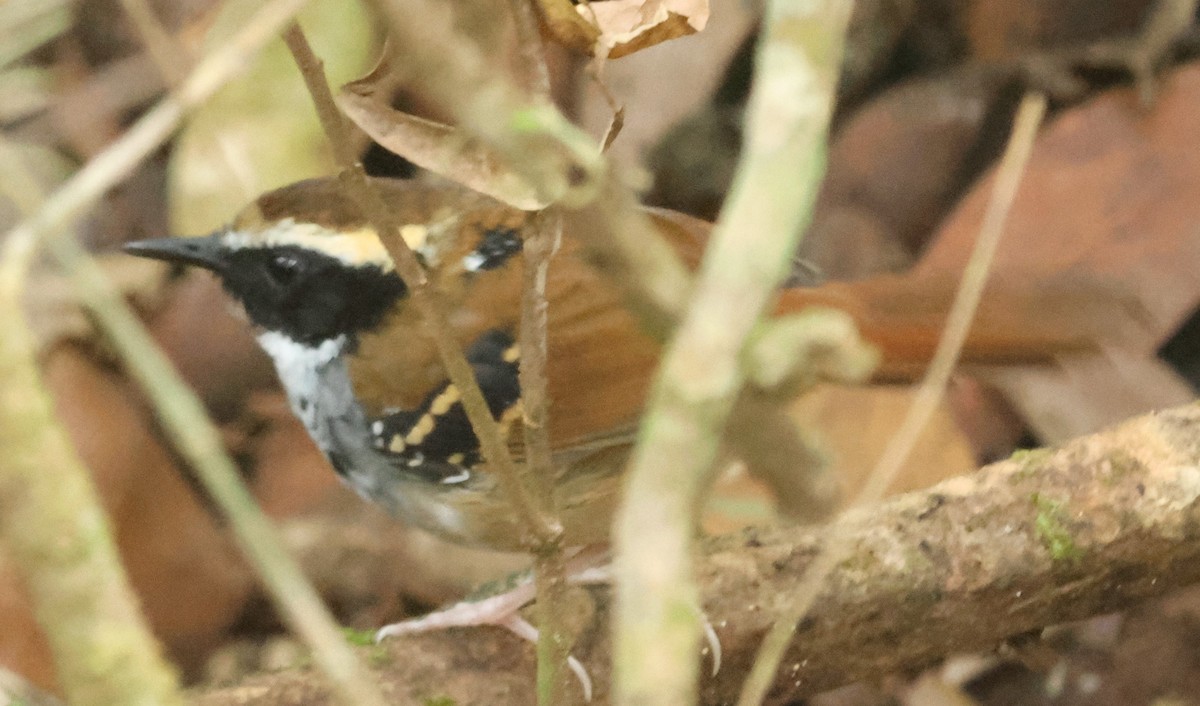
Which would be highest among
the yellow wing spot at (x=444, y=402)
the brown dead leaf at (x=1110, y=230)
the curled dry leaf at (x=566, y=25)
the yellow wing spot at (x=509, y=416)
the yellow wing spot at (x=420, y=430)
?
the curled dry leaf at (x=566, y=25)

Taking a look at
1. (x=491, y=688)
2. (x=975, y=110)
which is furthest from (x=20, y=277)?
(x=975, y=110)

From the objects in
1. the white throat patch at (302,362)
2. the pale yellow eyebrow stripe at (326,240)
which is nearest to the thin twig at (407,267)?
the pale yellow eyebrow stripe at (326,240)

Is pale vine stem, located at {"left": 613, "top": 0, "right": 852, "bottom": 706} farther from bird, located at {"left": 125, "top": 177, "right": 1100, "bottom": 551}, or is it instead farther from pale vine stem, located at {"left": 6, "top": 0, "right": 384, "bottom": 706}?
bird, located at {"left": 125, "top": 177, "right": 1100, "bottom": 551}

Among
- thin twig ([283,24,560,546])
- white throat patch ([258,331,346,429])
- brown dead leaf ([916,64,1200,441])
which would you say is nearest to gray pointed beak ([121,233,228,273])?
white throat patch ([258,331,346,429])

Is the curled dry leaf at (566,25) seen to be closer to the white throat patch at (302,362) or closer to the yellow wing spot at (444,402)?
the yellow wing spot at (444,402)

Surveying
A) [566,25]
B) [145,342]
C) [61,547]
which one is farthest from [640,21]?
[61,547]

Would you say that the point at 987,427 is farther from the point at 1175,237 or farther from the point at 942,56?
the point at 942,56

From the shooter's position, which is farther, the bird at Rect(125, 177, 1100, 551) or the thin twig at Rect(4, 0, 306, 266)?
the bird at Rect(125, 177, 1100, 551)
